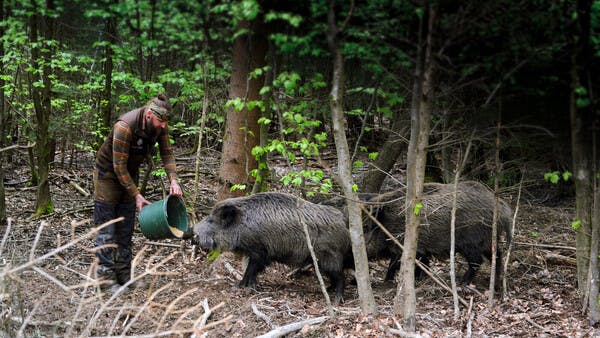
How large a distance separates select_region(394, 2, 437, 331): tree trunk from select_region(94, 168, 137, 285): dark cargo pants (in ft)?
11.6

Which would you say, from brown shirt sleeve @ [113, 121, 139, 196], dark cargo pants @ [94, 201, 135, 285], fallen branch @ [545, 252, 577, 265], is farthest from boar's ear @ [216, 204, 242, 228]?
fallen branch @ [545, 252, 577, 265]

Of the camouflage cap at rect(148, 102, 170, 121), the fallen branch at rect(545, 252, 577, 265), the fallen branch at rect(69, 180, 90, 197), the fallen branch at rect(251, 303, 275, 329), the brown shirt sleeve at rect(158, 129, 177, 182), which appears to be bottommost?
the fallen branch at rect(251, 303, 275, 329)

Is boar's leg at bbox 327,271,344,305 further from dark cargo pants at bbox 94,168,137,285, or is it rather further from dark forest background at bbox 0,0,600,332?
dark cargo pants at bbox 94,168,137,285

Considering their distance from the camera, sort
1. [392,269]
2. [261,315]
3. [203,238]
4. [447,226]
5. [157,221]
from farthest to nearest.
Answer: [392,269], [447,226], [203,238], [157,221], [261,315]

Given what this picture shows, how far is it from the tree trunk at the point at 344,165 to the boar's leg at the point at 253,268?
6.49 ft

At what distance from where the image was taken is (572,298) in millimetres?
6758

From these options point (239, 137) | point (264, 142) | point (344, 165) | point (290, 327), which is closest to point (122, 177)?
point (239, 137)

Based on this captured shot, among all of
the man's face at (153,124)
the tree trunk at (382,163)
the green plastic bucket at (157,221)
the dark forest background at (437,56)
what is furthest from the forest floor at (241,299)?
the man's face at (153,124)

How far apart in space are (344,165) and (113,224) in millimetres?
3171

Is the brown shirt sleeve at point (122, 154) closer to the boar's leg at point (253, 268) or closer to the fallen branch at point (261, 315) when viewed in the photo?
the boar's leg at point (253, 268)

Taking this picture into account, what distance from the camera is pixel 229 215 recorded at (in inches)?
302

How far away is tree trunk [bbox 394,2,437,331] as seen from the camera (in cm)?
507

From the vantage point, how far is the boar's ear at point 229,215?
7.66m

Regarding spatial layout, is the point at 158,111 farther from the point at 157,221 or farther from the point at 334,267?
the point at 334,267
